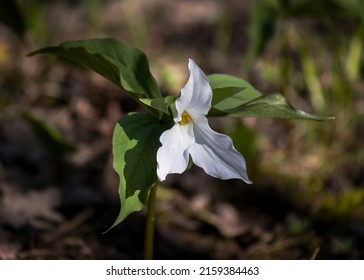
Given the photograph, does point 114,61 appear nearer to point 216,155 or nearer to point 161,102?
point 161,102

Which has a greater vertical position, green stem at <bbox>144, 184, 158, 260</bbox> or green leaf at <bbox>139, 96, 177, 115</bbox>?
green leaf at <bbox>139, 96, 177, 115</bbox>

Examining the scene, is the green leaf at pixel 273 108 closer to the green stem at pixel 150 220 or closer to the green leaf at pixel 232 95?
the green leaf at pixel 232 95

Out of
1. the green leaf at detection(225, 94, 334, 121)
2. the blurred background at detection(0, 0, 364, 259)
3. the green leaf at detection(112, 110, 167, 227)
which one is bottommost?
the blurred background at detection(0, 0, 364, 259)

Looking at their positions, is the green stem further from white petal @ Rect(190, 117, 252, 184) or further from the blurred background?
the blurred background

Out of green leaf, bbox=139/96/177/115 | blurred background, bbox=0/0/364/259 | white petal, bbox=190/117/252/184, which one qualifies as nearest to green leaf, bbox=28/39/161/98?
green leaf, bbox=139/96/177/115

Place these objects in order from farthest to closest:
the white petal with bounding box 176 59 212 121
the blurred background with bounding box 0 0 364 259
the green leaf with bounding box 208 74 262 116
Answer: the blurred background with bounding box 0 0 364 259 → the green leaf with bounding box 208 74 262 116 → the white petal with bounding box 176 59 212 121

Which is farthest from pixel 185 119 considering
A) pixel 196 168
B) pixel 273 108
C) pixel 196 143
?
pixel 196 168

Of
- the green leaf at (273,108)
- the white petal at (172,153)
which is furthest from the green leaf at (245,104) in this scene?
the white petal at (172,153)

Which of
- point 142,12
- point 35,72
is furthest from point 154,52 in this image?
point 35,72
